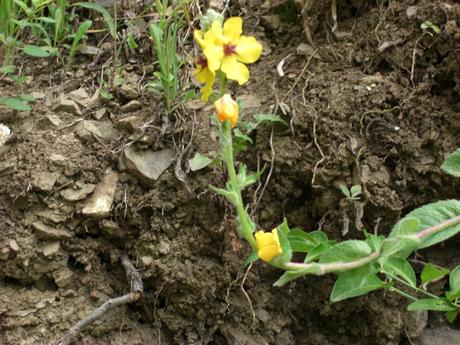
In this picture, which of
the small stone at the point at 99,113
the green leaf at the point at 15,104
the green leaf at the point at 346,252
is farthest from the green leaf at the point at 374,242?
the green leaf at the point at 15,104

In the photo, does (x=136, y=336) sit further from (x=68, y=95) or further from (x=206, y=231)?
(x=68, y=95)

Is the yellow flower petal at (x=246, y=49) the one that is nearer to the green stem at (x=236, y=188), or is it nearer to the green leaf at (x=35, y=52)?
the green stem at (x=236, y=188)

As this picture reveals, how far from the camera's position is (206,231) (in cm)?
170

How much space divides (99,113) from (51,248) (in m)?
0.46

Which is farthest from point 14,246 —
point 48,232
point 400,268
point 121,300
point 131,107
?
point 400,268

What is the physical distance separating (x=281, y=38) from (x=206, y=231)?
0.72 metres

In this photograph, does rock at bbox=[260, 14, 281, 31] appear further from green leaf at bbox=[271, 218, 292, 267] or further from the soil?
green leaf at bbox=[271, 218, 292, 267]

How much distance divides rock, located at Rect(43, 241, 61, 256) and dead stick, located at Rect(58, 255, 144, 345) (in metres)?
0.18

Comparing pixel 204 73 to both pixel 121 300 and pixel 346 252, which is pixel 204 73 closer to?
pixel 346 252

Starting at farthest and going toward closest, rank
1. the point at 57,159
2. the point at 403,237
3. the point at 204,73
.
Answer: the point at 57,159 → the point at 204,73 → the point at 403,237

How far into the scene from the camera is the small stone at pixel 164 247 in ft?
5.47

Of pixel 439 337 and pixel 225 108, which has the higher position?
pixel 225 108

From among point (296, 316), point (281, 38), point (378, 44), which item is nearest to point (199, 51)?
point (281, 38)

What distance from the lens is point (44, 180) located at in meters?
1.69
